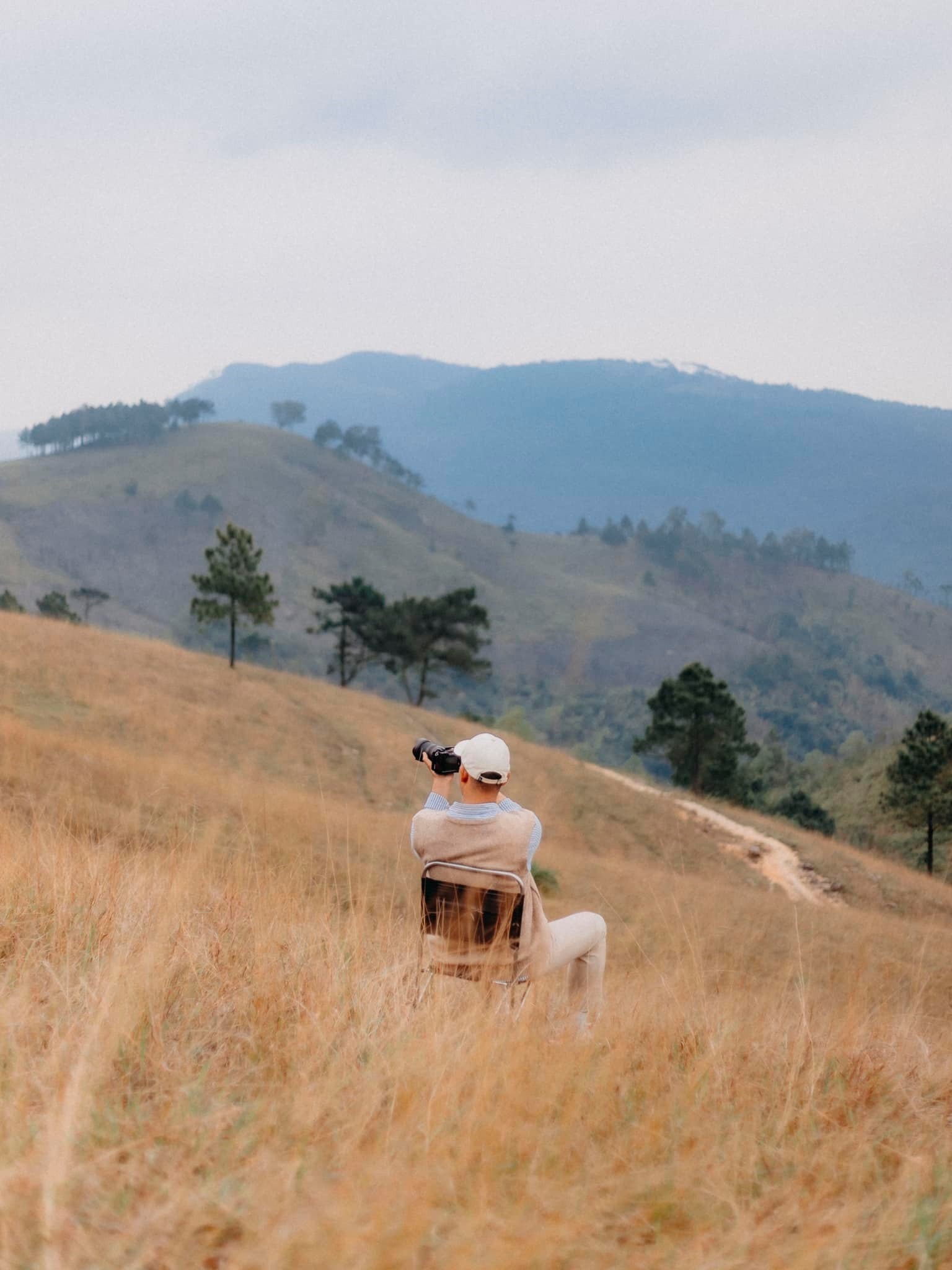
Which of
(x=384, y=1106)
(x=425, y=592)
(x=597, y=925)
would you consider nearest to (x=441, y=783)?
(x=597, y=925)

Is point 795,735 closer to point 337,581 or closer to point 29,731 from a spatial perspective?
point 337,581

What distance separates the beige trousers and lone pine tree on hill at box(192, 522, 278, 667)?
40162 millimetres

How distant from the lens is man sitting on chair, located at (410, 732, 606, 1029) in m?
4.49

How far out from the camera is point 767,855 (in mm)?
34906

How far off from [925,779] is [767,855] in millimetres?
8248

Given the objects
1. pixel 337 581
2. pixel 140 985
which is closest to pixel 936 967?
pixel 140 985

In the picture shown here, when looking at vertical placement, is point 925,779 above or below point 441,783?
below

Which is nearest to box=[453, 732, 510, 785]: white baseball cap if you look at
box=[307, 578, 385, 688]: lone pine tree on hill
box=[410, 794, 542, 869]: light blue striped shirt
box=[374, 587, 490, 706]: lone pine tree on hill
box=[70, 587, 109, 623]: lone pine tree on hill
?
box=[410, 794, 542, 869]: light blue striped shirt

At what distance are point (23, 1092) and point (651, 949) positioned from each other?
13083 millimetres

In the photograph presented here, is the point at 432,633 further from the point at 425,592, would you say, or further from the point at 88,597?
the point at 425,592

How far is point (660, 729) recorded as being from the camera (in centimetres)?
4906

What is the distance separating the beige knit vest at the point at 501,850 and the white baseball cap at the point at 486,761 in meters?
0.18

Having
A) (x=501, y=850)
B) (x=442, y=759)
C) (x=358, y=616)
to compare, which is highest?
(x=442, y=759)

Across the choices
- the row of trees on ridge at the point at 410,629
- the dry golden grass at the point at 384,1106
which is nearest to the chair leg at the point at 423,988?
the dry golden grass at the point at 384,1106
